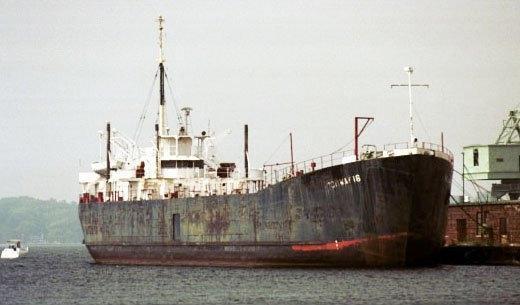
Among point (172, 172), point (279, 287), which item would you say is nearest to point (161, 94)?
point (172, 172)

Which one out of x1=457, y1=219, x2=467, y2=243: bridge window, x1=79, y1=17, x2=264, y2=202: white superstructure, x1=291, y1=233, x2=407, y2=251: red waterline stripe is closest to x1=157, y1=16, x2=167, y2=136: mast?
x1=79, y1=17, x2=264, y2=202: white superstructure

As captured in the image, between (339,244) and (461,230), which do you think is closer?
(339,244)

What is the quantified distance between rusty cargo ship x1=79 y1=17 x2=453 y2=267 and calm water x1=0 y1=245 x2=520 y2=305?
54.6 inches

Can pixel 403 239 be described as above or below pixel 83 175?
below

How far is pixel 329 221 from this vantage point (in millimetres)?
57750

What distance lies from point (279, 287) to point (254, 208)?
1250 centimetres

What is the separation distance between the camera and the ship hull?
2202 inches

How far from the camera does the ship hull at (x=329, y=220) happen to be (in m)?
55.9

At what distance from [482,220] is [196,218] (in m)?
19.2

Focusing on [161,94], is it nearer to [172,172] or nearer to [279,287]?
[172,172]

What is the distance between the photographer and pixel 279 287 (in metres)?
51.4

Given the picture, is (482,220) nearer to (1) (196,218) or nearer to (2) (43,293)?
(1) (196,218)

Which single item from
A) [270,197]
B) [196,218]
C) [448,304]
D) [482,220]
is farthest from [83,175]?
[448,304]

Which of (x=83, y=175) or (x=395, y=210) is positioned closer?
(x=395, y=210)
